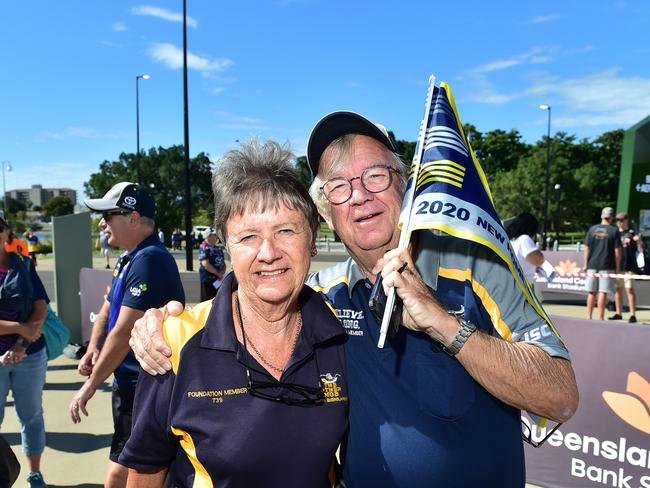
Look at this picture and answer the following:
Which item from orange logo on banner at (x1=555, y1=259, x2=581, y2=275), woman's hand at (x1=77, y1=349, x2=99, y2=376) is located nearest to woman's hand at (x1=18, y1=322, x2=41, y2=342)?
woman's hand at (x1=77, y1=349, x2=99, y2=376)

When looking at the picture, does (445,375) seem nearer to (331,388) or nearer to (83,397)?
(331,388)

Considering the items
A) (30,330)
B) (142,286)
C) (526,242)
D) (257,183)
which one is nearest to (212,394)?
(257,183)

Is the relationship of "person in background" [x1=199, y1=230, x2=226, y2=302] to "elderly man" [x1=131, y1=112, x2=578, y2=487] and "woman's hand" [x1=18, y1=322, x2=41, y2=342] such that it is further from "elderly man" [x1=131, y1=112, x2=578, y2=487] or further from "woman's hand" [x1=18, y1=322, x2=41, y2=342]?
"elderly man" [x1=131, y1=112, x2=578, y2=487]

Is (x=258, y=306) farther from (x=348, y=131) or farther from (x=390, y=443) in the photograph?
(x=348, y=131)

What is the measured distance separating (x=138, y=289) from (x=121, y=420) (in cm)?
83

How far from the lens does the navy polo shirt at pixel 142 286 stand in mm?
3250

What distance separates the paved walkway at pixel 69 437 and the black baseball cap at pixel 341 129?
353cm

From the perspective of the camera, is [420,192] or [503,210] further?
[503,210]

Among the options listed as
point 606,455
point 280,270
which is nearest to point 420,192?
point 280,270

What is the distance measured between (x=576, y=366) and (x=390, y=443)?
8.85 ft

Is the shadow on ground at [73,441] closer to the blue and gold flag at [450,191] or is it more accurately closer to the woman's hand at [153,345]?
the woman's hand at [153,345]

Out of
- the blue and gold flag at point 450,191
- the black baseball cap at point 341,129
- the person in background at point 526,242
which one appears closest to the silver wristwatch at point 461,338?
the blue and gold flag at point 450,191

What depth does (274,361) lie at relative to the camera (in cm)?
184

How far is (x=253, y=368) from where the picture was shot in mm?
1732
